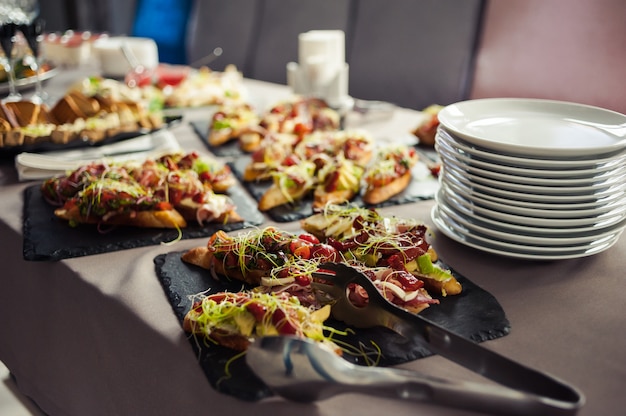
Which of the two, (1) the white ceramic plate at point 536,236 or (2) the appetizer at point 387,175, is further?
(2) the appetizer at point 387,175

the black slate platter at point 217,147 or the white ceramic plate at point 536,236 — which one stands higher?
the white ceramic plate at point 536,236

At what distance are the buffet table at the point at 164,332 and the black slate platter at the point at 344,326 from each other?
0.01 metres

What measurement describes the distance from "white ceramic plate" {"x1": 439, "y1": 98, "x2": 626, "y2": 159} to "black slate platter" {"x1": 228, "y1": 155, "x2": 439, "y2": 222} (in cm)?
23

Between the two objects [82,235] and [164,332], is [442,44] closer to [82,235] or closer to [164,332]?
[82,235]

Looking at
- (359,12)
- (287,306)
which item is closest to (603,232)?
(287,306)

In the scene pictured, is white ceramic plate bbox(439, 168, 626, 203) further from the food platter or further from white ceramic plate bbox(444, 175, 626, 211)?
the food platter

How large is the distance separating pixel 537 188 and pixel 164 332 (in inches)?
25.6

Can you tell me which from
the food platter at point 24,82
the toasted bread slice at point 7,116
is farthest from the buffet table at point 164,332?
the food platter at point 24,82

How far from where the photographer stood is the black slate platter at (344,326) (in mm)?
842

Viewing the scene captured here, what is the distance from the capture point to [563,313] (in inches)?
39.5

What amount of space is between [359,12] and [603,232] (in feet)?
9.44

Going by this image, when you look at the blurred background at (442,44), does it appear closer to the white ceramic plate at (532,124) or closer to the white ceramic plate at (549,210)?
the white ceramic plate at (532,124)

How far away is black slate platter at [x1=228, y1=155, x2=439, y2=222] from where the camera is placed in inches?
57.3

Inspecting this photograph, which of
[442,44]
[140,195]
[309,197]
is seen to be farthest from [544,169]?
[442,44]
